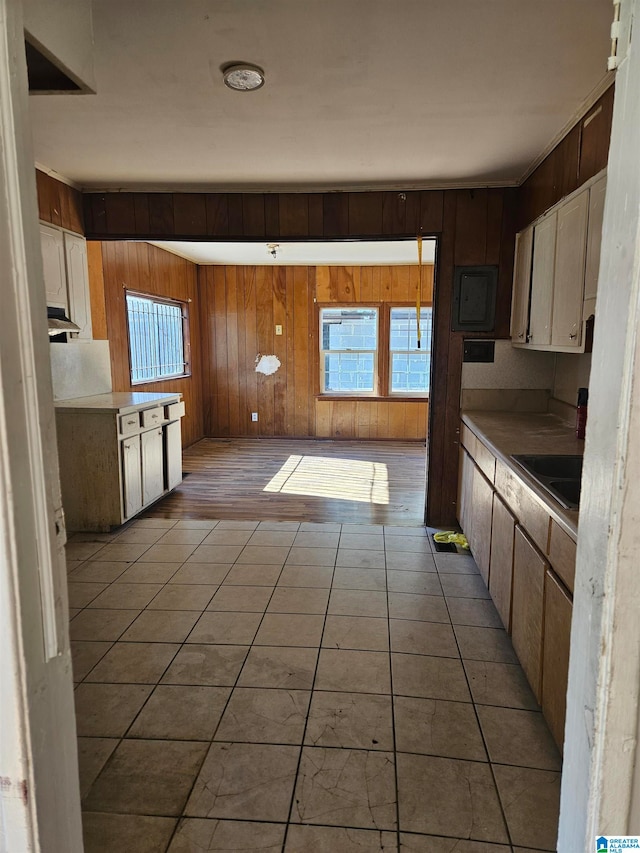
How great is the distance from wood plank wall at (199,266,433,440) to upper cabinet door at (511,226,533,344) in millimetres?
3588

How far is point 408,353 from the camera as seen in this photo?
23.7 feet

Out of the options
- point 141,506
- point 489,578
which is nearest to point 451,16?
point 489,578

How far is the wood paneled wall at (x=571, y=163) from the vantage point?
2166mm

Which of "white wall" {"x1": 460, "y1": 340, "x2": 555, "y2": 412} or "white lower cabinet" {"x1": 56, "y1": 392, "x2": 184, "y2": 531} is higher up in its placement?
"white wall" {"x1": 460, "y1": 340, "x2": 555, "y2": 412}

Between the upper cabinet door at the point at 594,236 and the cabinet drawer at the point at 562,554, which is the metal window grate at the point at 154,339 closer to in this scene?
the upper cabinet door at the point at 594,236

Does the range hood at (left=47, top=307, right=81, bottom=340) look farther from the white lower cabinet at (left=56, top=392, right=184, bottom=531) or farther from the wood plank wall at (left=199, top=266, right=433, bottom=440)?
the wood plank wall at (left=199, top=266, right=433, bottom=440)

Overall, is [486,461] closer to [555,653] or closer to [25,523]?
[555,653]

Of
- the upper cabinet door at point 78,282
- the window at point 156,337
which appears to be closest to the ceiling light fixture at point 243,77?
the upper cabinet door at point 78,282

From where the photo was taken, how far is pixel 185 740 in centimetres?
179

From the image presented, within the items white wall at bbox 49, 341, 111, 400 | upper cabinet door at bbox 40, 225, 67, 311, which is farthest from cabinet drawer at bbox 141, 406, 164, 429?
upper cabinet door at bbox 40, 225, 67, 311

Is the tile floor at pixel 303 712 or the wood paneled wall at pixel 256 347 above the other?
the wood paneled wall at pixel 256 347

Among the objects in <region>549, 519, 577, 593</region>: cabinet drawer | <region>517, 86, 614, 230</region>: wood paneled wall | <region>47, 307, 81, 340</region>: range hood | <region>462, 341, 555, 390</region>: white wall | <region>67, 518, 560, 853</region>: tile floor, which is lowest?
<region>67, 518, 560, 853</region>: tile floor

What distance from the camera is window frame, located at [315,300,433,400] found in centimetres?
711

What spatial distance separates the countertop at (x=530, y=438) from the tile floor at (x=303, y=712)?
32.7 inches
